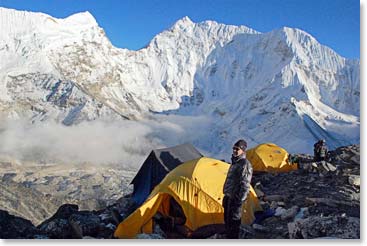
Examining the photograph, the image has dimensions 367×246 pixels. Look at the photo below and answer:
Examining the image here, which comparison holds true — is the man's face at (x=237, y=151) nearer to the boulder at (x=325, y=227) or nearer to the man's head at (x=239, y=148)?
the man's head at (x=239, y=148)

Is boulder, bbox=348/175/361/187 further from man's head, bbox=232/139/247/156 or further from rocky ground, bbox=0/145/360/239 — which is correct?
Answer: man's head, bbox=232/139/247/156

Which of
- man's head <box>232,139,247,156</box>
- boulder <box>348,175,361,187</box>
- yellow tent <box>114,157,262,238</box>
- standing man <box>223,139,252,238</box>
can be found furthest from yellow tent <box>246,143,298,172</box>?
man's head <box>232,139,247,156</box>

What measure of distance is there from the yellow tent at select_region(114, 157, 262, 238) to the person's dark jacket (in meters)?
2.21

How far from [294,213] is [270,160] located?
8.25m

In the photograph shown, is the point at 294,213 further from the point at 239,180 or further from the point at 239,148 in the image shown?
the point at 239,148

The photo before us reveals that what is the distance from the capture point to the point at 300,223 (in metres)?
9.65

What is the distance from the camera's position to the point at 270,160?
1952 cm

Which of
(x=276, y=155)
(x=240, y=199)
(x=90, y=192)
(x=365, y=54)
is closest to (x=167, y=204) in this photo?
(x=240, y=199)

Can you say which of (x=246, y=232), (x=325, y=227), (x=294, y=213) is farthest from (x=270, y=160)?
(x=325, y=227)

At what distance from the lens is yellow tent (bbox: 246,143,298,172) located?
19.2m

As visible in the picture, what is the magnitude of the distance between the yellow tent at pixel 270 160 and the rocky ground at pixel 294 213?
1.83m

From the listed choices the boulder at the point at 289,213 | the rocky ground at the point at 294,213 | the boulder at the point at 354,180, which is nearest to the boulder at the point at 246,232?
the rocky ground at the point at 294,213

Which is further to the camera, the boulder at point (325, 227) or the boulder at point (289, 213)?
the boulder at point (289, 213)

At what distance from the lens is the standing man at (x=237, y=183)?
28.8 feet
